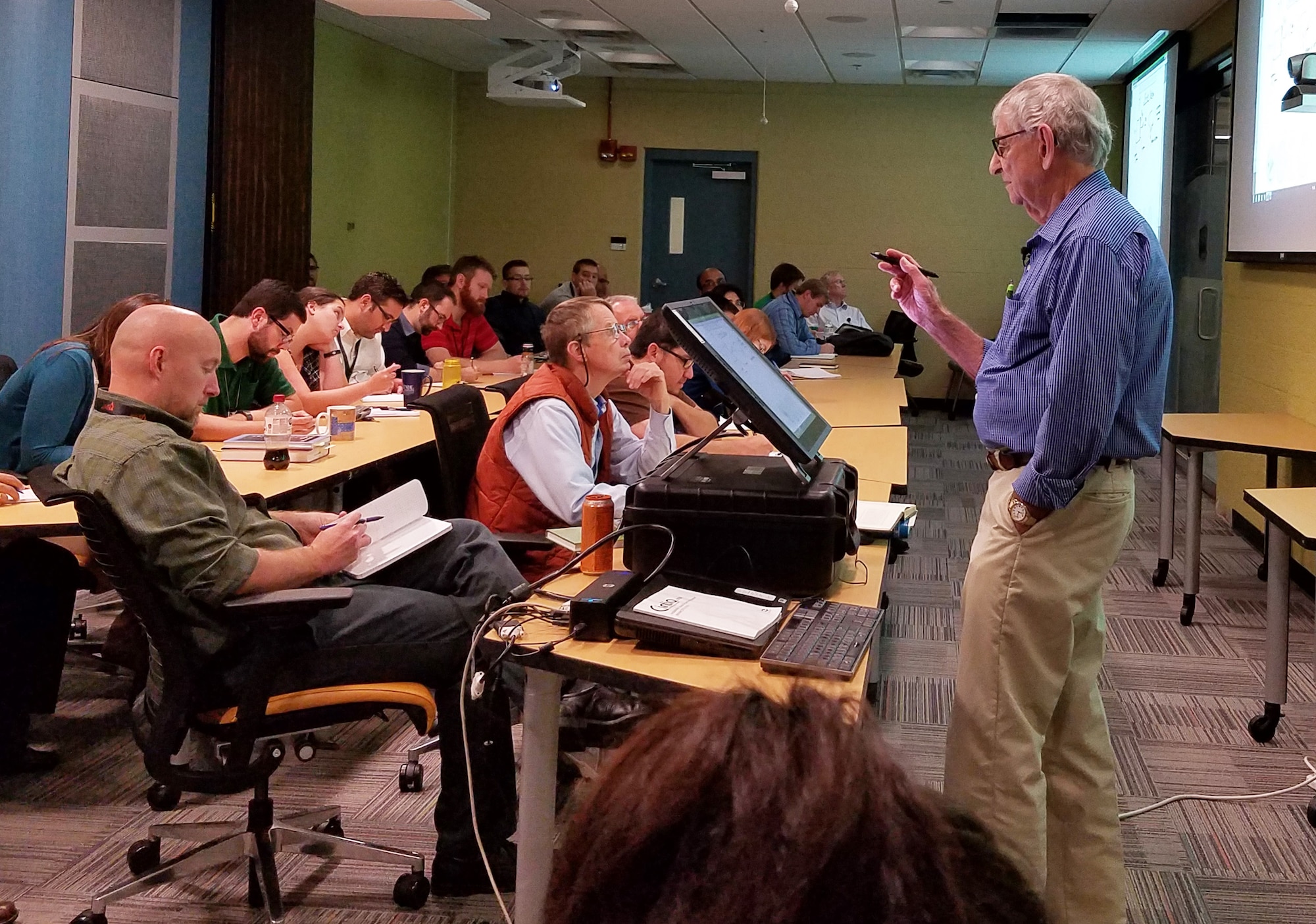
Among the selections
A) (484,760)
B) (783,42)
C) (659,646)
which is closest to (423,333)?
(783,42)

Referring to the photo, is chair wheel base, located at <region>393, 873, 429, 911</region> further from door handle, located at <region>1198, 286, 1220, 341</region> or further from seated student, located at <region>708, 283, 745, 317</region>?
door handle, located at <region>1198, 286, 1220, 341</region>

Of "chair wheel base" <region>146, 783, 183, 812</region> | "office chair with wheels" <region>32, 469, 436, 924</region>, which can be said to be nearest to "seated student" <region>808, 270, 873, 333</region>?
"chair wheel base" <region>146, 783, 183, 812</region>

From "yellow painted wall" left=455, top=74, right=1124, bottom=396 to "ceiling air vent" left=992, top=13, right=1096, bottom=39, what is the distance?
2.66 metres

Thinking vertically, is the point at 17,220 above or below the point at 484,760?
above

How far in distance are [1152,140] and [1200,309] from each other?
2042 millimetres

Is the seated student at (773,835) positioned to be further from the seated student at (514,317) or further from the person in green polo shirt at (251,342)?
the seated student at (514,317)

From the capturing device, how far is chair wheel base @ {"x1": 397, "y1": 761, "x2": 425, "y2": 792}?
10.5 ft

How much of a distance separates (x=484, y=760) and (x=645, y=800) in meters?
2.14

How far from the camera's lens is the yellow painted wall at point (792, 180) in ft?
38.0

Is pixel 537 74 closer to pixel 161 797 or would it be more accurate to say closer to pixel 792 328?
pixel 792 328

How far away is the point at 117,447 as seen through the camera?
2.21 metres

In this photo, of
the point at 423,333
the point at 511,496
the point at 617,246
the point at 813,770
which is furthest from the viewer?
the point at 617,246

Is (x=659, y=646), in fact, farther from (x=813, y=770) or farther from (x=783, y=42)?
(x=783, y=42)

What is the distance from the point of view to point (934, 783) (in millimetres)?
1691
